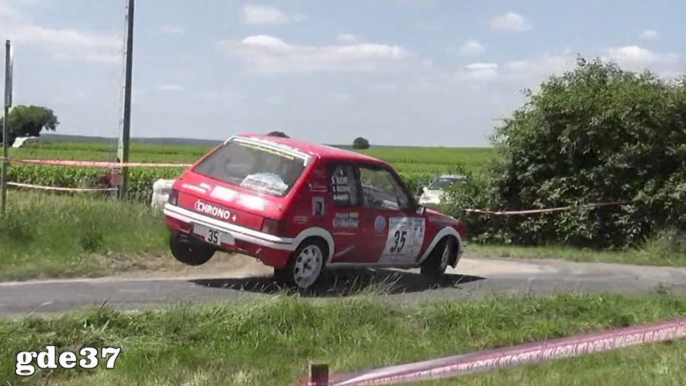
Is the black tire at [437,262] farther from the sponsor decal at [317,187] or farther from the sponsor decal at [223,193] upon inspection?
the sponsor decal at [223,193]

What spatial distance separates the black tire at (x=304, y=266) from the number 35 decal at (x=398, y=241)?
1206mm

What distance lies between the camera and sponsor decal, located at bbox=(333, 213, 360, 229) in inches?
469

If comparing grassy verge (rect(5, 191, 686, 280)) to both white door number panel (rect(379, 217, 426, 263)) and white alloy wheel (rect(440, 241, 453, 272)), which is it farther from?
white alloy wheel (rect(440, 241, 453, 272))

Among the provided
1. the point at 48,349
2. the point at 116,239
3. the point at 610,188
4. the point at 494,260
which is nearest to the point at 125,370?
the point at 48,349

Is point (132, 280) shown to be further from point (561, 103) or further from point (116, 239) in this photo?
point (561, 103)

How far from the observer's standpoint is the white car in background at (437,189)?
23984 millimetres

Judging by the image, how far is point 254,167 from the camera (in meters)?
11.8

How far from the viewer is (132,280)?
1175 centimetres

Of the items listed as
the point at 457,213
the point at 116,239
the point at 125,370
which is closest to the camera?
the point at 125,370

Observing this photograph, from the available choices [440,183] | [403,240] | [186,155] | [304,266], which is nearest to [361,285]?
[304,266]

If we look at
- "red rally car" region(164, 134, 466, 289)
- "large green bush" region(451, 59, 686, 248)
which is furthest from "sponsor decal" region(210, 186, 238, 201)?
"large green bush" region(451, 59, 686, 248)

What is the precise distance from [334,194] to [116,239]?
3.20 metres

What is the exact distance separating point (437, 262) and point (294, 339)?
5649 millimetres

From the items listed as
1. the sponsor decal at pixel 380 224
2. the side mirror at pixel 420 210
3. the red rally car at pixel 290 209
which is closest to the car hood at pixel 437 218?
the side mirror at pixel 420 210
